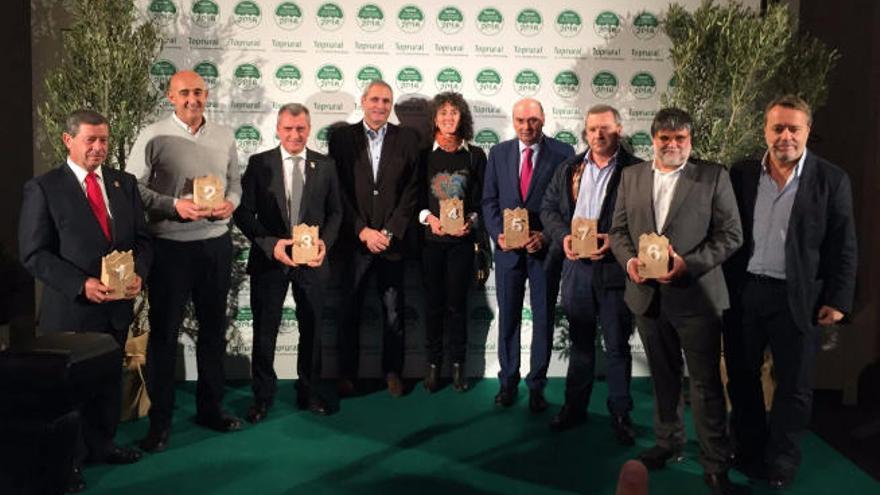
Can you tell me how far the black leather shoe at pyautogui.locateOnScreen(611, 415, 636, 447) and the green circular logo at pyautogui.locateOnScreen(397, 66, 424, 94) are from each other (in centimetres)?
271

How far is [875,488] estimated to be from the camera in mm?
4215

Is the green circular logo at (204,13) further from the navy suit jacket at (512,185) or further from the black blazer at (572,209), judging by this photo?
the black blazer at (572,209)

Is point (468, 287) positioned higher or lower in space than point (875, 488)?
higher

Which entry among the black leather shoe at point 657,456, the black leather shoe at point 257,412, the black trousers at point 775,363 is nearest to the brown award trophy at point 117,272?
the black leather shoe at point 257,412

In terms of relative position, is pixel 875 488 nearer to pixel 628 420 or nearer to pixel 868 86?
pixel 628 420

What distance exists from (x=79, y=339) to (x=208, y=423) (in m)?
2.83

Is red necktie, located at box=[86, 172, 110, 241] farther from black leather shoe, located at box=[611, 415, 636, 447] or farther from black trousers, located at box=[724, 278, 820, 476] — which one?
black trousers, located at box=[724, 278, 820, 476]

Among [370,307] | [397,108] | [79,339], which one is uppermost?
[397,108]

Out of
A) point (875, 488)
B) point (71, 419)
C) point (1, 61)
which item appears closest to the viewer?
point (71, 419)

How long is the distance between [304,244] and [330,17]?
196 centimetres

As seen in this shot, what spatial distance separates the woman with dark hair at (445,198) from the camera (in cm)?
559

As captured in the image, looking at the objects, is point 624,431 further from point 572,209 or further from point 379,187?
point 379,187

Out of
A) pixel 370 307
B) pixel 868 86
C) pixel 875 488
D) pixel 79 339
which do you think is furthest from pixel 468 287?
pixel 79 339

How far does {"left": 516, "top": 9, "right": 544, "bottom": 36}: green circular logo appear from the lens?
612 cm
